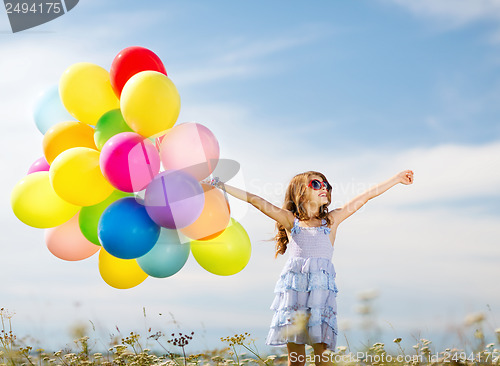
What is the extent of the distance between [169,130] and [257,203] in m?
0.88

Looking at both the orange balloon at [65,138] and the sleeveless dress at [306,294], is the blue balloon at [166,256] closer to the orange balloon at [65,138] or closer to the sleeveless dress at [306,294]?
the sleeveless dress at [306,294]

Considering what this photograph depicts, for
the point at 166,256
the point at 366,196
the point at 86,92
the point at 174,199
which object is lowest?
the point at 166,256

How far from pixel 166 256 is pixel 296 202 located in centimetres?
110

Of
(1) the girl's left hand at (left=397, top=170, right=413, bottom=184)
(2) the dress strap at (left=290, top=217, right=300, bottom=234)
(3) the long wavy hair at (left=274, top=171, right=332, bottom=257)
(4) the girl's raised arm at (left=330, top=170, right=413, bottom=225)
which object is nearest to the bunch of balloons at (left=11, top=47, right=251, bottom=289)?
(3) the long wavy hair at (left=274, top=171, right=332, bottom=257)

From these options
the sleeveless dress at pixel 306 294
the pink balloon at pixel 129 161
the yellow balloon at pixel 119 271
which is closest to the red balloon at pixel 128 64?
the pink balloon at pixel 129 161

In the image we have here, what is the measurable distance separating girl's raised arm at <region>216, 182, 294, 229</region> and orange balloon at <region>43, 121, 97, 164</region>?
1227mm

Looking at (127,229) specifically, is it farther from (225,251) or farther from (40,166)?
(40,166)

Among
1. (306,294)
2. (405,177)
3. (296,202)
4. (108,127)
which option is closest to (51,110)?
(108,127)

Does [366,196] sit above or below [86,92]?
below

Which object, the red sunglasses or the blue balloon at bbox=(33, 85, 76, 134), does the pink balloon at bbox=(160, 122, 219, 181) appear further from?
the blue balloon at bbox=(33, 85, 76, 134)

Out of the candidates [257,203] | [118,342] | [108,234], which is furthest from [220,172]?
[118,342]

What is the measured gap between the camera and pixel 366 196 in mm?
4496

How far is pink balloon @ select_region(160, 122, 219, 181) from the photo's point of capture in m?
4.00

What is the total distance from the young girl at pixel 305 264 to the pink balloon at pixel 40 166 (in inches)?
63.6
